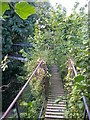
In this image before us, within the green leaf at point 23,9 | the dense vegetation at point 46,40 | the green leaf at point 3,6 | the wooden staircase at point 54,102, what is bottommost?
the wooden staircase at point 54,102

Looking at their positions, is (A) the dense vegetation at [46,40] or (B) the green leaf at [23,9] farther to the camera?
(A) the dense vegetation at [46,40]

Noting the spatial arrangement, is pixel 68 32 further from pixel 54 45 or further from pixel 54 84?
pixel 54 84

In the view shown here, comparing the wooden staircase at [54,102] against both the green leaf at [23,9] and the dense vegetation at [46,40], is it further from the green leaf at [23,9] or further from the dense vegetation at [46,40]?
the green leaf at [23,9]

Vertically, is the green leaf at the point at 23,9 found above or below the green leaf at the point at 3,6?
below

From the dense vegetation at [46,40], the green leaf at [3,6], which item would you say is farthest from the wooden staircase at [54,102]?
the green leaf at [3,6]

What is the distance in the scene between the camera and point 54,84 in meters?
4.21

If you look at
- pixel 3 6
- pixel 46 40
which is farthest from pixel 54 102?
pixel 3 6

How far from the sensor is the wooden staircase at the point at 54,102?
2.74 metres

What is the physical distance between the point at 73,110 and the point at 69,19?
2.74 metres

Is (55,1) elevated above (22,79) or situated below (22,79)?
above

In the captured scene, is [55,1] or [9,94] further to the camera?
[9,94]

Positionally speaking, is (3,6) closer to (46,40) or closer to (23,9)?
(23,9)

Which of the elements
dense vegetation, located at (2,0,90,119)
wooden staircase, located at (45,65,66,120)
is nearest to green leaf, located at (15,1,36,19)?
wooden staircase, located at (45,65,66,120)

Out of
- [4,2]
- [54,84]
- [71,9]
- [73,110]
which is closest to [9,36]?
[71,9]
